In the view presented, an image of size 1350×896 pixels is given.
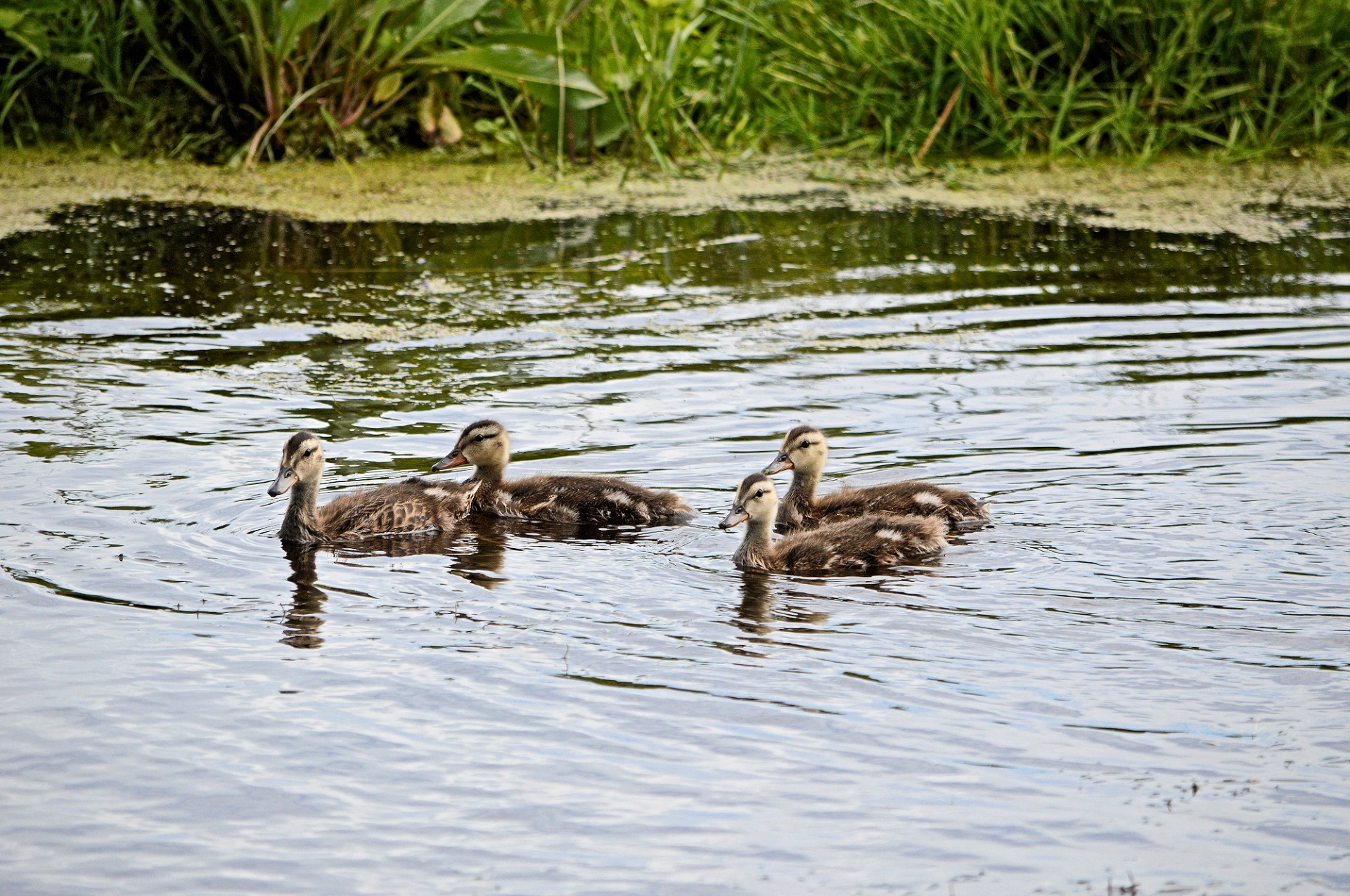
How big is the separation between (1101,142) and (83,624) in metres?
8.73

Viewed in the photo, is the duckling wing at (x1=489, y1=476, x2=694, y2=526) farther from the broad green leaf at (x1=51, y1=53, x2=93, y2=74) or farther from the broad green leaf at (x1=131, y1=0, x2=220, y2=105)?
the broad green leaf at (x1=51, y1=53, x2=93, y2=74)

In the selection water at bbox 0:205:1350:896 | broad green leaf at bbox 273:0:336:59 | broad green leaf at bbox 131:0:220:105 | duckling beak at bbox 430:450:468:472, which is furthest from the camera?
broad green leaf at bbox 131:0:220:105

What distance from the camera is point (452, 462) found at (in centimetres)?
637

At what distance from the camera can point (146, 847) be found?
3771 millimetres

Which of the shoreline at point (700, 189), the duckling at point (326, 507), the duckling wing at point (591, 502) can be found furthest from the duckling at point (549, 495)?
the shoreline at point (700, 189)

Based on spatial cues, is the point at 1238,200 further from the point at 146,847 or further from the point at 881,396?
the point at 146,847

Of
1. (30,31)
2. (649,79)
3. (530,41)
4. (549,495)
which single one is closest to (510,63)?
(530,41)

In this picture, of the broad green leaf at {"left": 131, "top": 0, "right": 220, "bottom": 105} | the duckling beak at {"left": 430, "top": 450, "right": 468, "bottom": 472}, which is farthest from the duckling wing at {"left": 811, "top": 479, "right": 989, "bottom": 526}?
the broad green leaf at {"left": 131, "top": 0, "right": 220, "bottom": 105}

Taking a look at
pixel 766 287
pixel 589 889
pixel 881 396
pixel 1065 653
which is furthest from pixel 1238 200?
pixel 589 889

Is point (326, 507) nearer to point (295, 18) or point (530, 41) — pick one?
point (295, 18)

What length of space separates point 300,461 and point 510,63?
5.27 metres

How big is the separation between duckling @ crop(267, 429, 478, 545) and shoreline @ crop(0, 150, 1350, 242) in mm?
4529

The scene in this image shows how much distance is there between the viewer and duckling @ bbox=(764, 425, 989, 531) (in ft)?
19.7

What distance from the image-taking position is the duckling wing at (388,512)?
19.7ft
